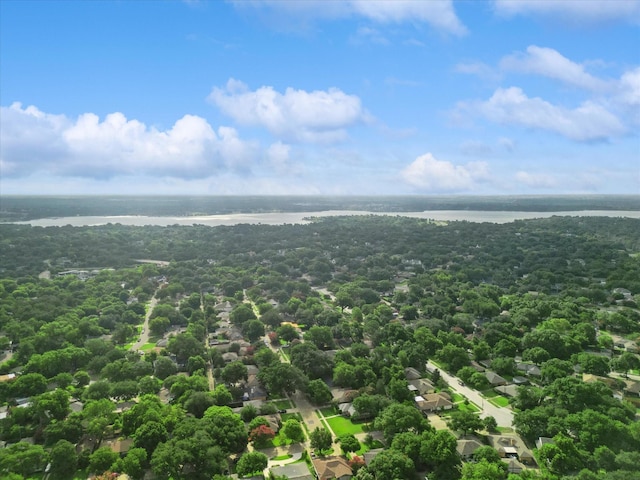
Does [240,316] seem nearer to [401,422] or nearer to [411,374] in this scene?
[411,374]

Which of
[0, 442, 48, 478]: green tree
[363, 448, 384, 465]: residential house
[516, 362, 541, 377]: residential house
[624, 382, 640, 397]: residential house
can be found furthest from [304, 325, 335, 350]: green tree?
[624, 382, 640, 397]: residential house

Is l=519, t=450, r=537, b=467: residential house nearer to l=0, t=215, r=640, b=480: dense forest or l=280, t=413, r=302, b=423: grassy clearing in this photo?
l=0, t=215, r=640, b=480: dense forest

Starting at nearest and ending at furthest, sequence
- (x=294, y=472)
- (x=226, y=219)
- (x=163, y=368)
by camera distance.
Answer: (x=294, y=472)
(x=163, y=368)
(x=226, y=219)

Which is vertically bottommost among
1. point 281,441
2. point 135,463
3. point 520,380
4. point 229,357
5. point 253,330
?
point 281,441

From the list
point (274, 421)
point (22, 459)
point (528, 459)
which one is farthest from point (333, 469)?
point (22, 459)

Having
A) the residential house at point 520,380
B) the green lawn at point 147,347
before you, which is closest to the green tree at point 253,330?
the green lawn at point 147,347

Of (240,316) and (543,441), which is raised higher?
(240,316)
